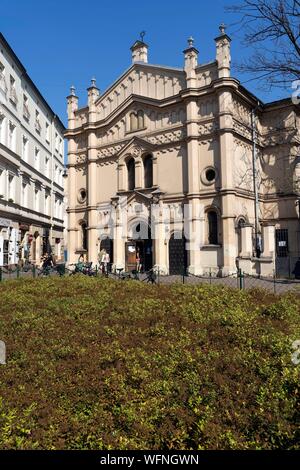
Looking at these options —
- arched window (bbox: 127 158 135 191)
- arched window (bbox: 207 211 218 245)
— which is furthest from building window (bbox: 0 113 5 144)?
arched window (bbox: 207 211 218 245)

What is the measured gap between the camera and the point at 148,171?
30.2 meters

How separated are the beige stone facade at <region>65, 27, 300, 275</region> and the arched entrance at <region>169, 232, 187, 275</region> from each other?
0.08 meters

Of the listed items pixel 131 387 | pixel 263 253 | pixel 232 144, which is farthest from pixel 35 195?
pixel 131 387

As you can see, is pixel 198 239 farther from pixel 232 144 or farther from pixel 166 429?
pixel 166 429

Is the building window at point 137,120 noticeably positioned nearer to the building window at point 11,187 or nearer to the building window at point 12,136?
the building window at point 12,136

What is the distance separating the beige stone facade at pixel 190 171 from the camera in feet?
83.9

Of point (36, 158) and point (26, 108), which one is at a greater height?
point (26, 108)

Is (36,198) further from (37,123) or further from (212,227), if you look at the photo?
(212,227)

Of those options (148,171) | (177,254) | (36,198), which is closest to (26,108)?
(36,198)

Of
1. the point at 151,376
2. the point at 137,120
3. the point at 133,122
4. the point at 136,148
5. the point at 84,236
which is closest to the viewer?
the point at 151,376

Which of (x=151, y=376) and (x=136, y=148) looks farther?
(x=136, y=148)

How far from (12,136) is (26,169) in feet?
12.3

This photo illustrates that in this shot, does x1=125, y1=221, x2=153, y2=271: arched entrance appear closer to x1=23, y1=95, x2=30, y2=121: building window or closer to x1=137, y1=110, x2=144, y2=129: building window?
x1=137, y1=110, x2=144, y2=129: building window

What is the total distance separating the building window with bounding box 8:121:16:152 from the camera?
3172 centimetres
